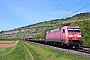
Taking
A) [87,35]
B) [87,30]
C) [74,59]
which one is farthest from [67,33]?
[87,30]

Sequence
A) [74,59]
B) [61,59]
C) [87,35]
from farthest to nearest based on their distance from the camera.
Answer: [87,35]
[61,59]
[74,59]

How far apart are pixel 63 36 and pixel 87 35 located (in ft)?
127

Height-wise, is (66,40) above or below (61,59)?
above

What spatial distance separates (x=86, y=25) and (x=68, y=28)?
49.0m

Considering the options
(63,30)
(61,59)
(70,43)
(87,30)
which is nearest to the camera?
(61,59)

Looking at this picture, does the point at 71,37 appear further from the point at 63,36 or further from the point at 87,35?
the point at 87,35

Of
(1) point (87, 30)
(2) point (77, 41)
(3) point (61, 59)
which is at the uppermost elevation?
(1) point (87, 30)

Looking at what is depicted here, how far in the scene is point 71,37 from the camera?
119 feet

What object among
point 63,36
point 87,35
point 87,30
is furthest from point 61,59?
point 87,30

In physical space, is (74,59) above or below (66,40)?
below

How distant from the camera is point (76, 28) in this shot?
37.0m

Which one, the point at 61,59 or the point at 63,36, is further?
Answer: the point at 63,36

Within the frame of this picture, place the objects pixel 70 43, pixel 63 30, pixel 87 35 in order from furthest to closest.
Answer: pixel 87 35, pixel 63 30, pixel 70 43

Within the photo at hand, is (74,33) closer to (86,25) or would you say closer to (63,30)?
(63,30)
